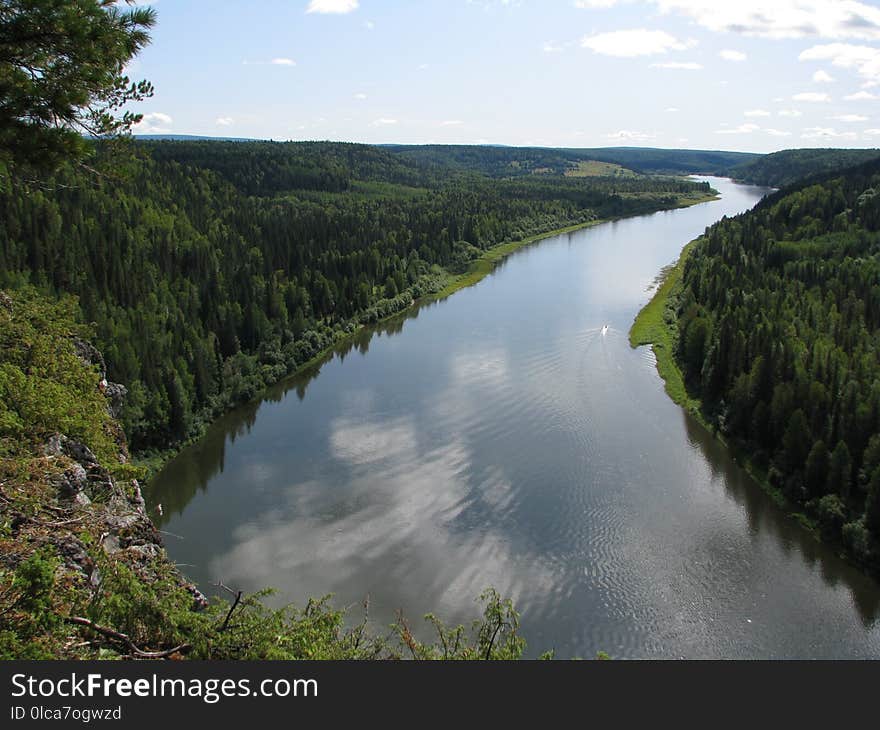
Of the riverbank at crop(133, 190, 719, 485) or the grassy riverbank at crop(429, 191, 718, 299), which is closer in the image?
the riverbank at crop(133, 190, 719, 485)

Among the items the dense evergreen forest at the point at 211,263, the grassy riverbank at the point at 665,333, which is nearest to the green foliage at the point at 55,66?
the dense evergreen forest at the point at 211,263

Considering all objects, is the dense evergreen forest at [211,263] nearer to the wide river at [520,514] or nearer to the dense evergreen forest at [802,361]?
the wide river at [520,514]

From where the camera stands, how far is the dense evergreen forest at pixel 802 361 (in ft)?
93.6

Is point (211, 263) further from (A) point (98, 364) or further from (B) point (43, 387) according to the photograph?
(B) point (43, 387)

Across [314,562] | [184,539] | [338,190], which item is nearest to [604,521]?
[314,562]

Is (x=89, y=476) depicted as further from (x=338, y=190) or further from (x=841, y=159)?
(x=841, y=159)

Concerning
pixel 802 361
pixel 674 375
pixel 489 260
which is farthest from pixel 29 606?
pixel 489 260

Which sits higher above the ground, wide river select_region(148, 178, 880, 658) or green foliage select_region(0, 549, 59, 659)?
green foliage select_region(0, 549, 59, 659)

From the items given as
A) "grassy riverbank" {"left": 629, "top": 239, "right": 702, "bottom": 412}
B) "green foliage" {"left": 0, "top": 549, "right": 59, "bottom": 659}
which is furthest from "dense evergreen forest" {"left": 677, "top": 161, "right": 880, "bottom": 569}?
"green foliage" {"left": 0, "top": 549, "right": 59, "bottom": 659}

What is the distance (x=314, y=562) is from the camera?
25.4 metres

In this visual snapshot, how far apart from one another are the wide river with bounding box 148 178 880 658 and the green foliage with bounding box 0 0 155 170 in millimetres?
7834

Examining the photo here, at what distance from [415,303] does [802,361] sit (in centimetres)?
3880

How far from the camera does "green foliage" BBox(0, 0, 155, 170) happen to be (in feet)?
28.5

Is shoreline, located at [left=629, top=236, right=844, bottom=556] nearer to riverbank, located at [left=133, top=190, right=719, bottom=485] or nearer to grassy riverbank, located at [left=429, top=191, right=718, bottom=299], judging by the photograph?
grassy riverbank, located at [left=429, top=191, right=718, bottom=299]
